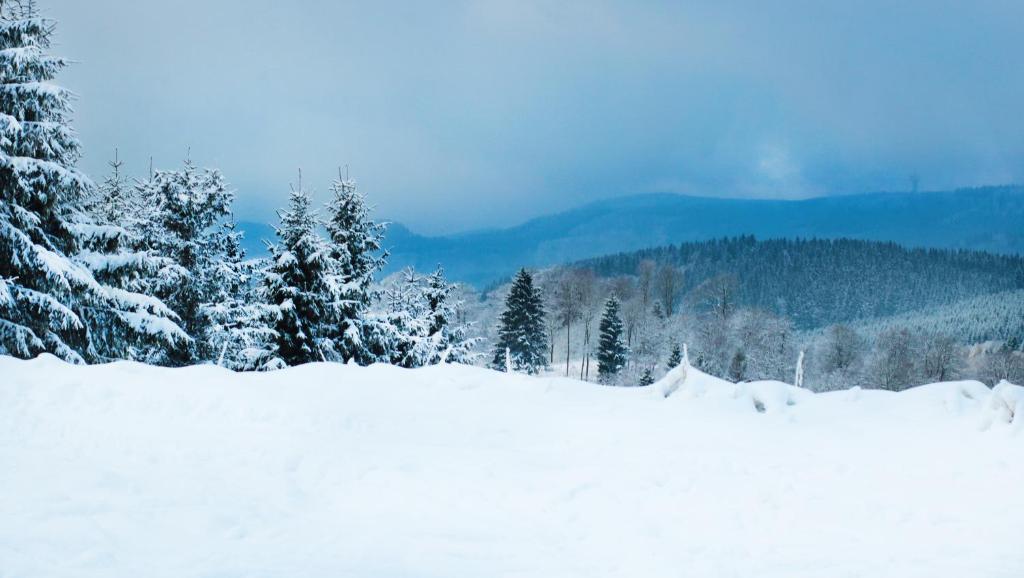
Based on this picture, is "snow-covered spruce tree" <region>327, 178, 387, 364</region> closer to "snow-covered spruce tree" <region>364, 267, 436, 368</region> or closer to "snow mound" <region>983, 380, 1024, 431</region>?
"snow-covered spruce tree" <region>364, 267, 436, 368</region>

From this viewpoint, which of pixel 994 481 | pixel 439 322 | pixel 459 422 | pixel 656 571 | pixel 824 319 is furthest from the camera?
pixel 824 319

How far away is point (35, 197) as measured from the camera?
13102 mm

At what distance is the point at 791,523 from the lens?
6.93m

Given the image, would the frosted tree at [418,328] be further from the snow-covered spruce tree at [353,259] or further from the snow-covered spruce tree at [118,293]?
the snow-covered spruce tree at [118,293]

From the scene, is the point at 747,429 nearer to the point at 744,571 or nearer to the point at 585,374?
the point at 744,571

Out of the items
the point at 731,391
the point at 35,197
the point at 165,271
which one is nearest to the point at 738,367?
the point at 731,391

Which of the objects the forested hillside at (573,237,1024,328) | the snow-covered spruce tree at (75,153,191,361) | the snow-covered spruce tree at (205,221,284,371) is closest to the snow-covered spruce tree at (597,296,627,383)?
the snow-covered spruce tree at (205,221,284,371)

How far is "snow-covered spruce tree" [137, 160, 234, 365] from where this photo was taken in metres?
20.2

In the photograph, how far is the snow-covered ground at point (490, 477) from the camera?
5793 mm

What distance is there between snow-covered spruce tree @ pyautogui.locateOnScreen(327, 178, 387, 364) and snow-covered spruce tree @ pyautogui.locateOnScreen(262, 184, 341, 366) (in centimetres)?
44

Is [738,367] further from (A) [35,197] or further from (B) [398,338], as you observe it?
(A) [35,197]

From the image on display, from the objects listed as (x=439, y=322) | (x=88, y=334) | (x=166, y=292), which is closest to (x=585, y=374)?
(x=439, y=322)

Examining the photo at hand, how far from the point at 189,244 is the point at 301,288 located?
4.50 metres

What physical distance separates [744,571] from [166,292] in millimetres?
20802
